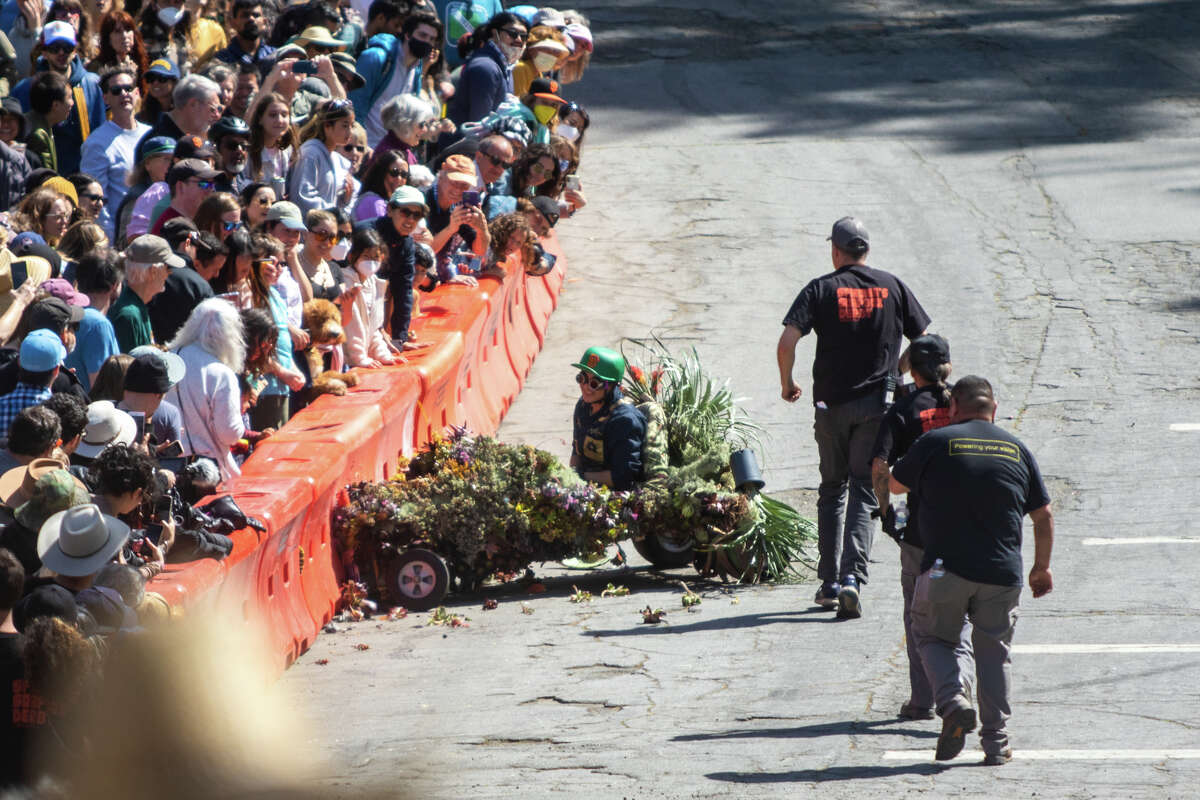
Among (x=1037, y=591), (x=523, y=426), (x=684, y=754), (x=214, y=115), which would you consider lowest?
(x=523, y=426)

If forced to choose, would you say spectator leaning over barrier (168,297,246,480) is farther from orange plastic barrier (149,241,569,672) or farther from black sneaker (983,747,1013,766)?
black sneaker (983,747,1013,766)

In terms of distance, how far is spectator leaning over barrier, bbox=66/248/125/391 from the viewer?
8430 mm

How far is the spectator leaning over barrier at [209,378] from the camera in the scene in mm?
8336

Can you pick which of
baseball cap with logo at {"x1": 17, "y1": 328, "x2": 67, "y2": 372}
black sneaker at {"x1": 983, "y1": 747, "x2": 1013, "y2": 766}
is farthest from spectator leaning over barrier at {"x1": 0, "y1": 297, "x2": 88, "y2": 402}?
black sneaker at {"x1": 983, "y1": 747, "x2": 1013, "y2": 766}

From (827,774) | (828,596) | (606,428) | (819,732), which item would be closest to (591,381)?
(606,428)

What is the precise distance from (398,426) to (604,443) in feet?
4.43

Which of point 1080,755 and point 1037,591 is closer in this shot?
point 1080,755

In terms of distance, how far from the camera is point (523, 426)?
13031mm

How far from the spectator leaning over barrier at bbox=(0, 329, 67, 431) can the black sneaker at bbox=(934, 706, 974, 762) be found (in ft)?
13.9

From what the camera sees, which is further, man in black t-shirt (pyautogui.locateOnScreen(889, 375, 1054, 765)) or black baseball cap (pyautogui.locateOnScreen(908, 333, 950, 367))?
black baseball cap (pyautogui.locateOnScreen(908, 333, 950, 367))

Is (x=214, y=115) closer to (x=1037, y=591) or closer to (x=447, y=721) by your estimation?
(x=447, y=721)

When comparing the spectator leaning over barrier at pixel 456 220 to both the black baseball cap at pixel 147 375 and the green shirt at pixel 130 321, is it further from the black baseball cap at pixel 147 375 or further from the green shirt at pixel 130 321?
the black baseball cap at pixel 147 375

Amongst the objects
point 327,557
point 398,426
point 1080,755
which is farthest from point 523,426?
point 1080,755

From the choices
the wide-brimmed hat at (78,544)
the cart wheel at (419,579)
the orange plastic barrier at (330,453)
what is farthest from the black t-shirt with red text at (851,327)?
the wide-brimmed hat at (78,544)
